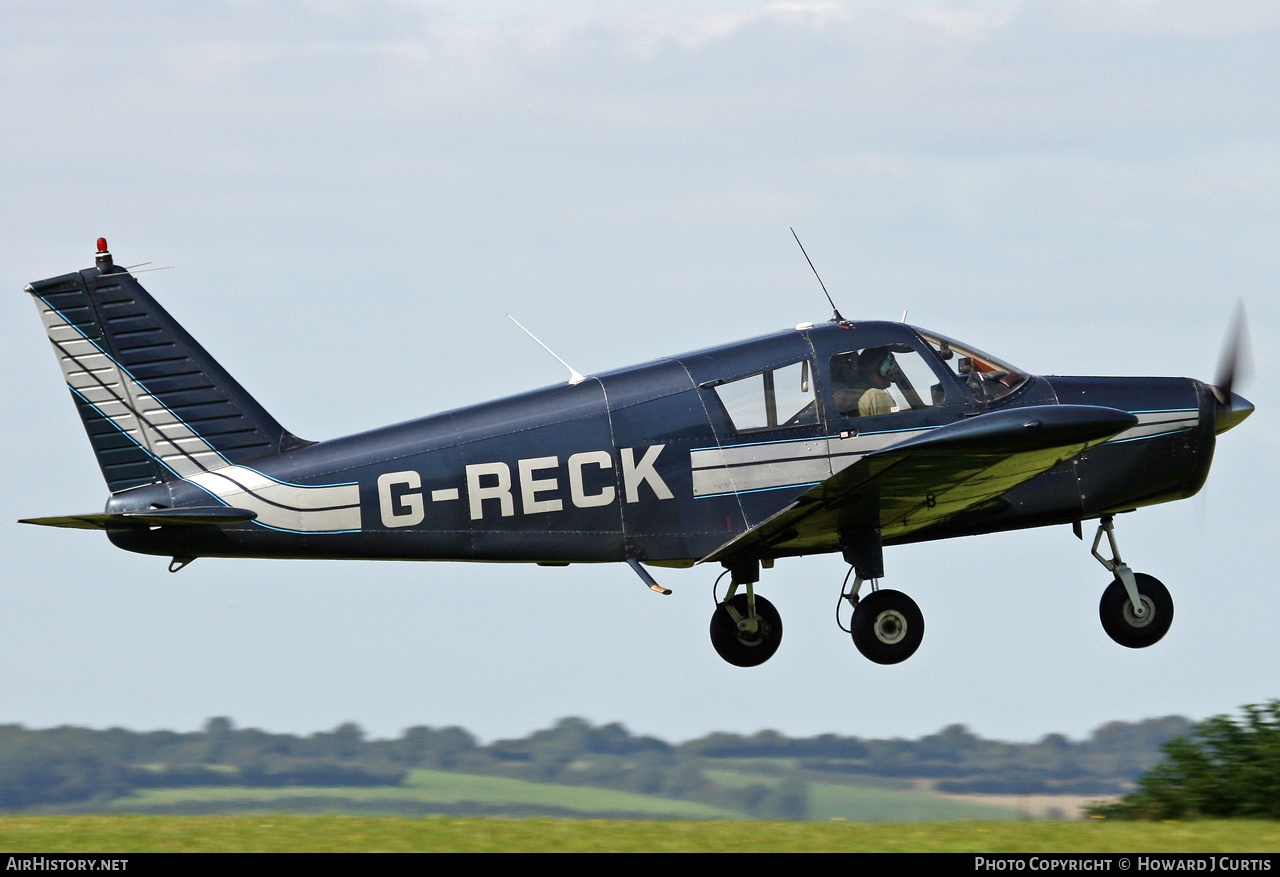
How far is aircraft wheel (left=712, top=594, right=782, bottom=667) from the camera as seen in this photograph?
44.8 feet

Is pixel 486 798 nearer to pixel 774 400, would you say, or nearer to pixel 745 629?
pixel 745 629

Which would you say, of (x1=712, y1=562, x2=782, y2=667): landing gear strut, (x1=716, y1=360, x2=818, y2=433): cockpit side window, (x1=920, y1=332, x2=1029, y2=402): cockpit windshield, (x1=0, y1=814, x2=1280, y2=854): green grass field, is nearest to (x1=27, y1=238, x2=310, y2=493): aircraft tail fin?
(x1=0, y1=814, x2=1280, y2=854): green grass field

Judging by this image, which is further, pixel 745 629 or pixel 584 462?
pixel 745 629

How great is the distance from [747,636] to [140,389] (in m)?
5.71

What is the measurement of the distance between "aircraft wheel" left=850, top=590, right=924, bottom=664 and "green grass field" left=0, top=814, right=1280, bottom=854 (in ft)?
7.33

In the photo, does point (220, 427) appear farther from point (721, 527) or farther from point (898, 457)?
point (898, 457)

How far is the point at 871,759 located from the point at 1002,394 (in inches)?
447

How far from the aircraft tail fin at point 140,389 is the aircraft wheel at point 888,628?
4.95 m

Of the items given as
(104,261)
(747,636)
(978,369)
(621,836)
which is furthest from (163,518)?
(978,369)

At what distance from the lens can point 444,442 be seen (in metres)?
12.4

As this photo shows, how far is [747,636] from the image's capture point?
537 inches

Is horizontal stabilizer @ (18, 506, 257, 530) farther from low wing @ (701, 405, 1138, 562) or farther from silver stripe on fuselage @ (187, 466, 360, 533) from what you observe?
low wing @ (701, 405, 1138, 562)

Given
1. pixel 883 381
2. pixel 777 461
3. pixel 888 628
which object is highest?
pixel 883 381

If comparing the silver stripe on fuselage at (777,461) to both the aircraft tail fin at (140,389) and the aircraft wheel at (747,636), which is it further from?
the aircraft tail fin at (140,389)
